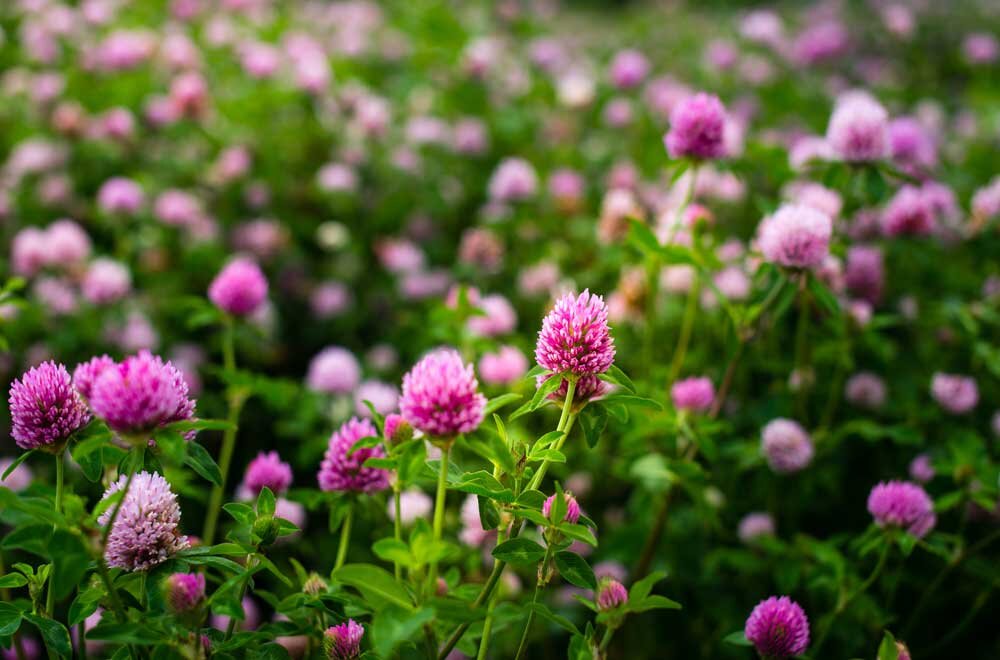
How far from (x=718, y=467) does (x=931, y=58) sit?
412cm

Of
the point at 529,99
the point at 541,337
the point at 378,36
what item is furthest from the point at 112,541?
the point at 378,36

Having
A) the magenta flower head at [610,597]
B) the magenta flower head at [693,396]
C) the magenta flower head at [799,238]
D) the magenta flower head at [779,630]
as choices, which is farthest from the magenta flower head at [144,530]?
the magenta flower head at [799,238]

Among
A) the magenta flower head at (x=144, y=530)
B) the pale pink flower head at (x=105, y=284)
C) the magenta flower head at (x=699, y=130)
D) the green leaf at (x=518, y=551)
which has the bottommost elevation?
the pale pink flower head at (x=105, y=284)

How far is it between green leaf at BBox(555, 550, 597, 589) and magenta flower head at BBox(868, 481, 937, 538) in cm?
73

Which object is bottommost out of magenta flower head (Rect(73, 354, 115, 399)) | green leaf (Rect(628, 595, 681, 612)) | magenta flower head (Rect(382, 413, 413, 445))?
green leaf (Rect(628, 595, 681, 612))

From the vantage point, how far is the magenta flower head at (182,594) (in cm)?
117

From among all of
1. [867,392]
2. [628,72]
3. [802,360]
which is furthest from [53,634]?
[628,72]

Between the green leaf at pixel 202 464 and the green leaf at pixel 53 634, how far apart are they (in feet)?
1.10

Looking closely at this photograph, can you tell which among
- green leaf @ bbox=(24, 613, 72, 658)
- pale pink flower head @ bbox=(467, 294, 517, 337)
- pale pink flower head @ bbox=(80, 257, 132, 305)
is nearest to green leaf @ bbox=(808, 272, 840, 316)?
pale pink flower head @ bbox=(467, 294, 517, 337)

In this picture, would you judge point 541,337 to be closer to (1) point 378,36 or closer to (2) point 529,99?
Answer: (2) point 529,99

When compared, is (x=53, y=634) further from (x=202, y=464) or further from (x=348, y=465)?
(x=348, y=465)

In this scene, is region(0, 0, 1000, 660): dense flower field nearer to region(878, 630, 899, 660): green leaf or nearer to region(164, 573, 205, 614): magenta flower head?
region(164, 573, 205, 614): magenta flower head

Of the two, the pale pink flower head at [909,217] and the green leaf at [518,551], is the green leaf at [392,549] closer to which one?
the green leaf at [518,551]

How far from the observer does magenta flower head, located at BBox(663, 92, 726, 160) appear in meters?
1.99
